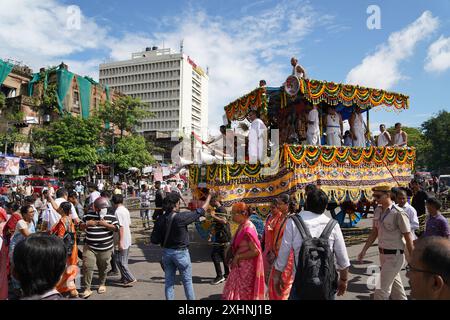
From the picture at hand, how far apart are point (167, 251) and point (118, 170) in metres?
37.6

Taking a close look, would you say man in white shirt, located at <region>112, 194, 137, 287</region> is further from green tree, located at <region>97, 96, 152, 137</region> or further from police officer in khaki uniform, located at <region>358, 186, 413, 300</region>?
green tree, located at <region>97, 96, 152, 137</region>

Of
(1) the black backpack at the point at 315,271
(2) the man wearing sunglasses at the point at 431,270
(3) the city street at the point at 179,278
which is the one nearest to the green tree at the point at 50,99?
(3) the city street at the point at 179,278

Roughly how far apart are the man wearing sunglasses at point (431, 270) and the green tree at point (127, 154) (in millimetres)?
36375

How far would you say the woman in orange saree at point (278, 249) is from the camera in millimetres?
3980

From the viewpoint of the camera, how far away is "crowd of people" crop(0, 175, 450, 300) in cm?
207

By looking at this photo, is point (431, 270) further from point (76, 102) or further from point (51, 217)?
point (76, 102)

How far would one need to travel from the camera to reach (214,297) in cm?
579

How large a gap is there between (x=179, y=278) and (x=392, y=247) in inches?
173

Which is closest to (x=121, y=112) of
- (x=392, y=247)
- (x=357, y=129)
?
(x=357, y=129)

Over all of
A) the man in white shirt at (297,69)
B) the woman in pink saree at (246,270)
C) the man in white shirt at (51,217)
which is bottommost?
the woman in pink saree at (246,270)

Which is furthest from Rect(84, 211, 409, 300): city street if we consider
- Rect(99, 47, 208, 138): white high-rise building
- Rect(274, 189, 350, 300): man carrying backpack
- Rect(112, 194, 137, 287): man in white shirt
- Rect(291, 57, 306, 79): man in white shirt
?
Rect(99, 47, 208, 138): white high-rise building

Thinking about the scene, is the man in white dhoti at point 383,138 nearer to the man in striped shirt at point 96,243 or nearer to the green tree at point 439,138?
the man in striped shirt at point 96,243

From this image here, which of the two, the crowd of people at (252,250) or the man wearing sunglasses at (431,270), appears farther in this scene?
the crowd of people at (252,250)
